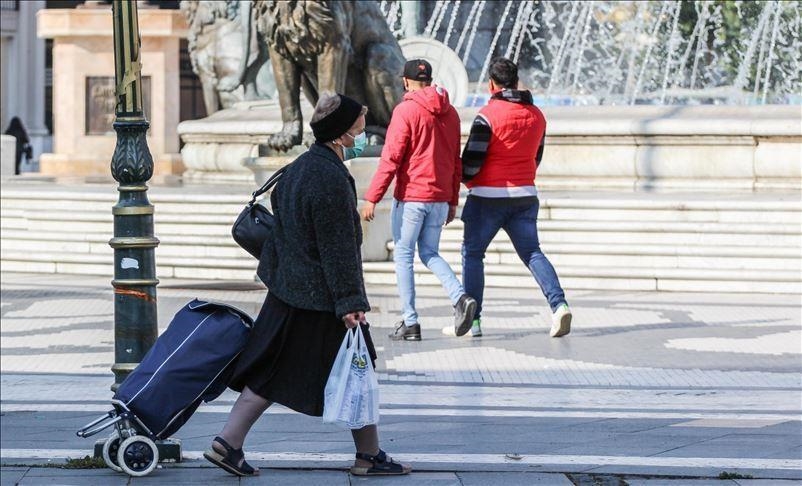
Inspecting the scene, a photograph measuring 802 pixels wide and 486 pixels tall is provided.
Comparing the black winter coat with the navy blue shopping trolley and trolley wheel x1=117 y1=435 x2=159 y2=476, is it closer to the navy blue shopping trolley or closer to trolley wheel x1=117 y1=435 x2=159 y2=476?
the navy blue shopping trolley

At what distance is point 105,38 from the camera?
29047 mm

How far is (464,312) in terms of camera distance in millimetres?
10312

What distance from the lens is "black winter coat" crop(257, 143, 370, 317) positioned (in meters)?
6.27

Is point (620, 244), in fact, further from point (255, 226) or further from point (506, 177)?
point (255, 226)

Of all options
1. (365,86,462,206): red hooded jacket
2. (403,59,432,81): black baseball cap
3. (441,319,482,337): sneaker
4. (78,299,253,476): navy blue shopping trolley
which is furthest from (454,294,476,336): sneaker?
(78,299,253,476): navy blue shopping trolley

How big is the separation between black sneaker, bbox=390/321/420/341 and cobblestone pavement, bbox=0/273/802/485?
7cm

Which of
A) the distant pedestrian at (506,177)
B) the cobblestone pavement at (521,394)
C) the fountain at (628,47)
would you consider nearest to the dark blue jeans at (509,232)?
the distant pedestrian at (506,177)

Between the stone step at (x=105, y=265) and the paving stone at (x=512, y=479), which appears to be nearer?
the paving stone at (x=512, y=479)

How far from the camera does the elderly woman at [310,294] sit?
629 cm

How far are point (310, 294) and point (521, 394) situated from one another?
101 inches

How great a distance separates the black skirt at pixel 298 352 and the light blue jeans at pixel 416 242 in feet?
13.1

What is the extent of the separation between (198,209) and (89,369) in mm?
5102

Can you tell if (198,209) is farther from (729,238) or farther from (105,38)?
(105,38)

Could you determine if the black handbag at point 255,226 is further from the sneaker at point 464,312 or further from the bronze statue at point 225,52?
the bronze statue at point 225,52
